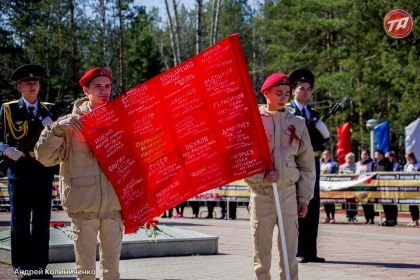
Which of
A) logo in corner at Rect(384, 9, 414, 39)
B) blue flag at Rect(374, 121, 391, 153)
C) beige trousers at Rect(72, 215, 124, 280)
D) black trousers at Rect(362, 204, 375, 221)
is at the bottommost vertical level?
black trousers at Rect(362, 204, 375, 221)

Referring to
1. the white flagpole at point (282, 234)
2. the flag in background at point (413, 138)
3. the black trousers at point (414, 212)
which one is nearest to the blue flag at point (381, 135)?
the flag in background at point (413, 138)

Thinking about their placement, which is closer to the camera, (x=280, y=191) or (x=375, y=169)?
(x=280, y=191)

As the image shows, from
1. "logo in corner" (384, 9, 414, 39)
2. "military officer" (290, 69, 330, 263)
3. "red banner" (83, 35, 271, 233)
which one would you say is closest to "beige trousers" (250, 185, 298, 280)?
"red banner" (83, 35, 271, 233)

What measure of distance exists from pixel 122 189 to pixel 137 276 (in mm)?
3158

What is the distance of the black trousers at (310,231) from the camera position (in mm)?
11523

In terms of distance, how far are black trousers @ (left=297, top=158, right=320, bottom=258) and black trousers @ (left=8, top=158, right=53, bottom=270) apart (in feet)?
11.6

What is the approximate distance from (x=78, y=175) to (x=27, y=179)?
2.44 meters

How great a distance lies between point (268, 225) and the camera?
25.0 feet

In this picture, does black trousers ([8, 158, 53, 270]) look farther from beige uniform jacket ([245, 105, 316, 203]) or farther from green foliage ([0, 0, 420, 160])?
green foliage ([0, 0, 420, 160])

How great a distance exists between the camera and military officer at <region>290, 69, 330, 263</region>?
10.9 m

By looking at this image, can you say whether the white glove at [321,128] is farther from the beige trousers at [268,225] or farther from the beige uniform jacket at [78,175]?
the beige uniform jacket at [78,175]

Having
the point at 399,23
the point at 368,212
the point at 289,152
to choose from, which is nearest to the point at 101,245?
the point at 289,152

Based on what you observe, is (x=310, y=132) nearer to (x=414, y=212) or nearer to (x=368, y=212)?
(x=414, y=212)

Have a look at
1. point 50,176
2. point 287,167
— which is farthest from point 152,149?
point 50,176
